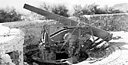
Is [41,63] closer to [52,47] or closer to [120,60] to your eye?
[52,47]

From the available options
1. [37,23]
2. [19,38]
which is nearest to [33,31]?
[37,23]

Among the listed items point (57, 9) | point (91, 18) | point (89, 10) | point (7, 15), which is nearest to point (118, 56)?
point (91, 18)

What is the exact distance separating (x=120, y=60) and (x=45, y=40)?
334 cm

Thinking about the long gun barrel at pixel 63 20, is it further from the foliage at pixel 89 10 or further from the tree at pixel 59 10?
the tree at pixel 59 10

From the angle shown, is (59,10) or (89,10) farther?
(89,10)

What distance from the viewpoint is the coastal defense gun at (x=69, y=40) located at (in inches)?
338

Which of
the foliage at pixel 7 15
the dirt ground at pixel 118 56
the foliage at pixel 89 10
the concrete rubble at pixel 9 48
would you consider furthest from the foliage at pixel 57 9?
the concrete rubble at pixel 9 48

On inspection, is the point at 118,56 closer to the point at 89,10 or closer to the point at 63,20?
the point at 63,20

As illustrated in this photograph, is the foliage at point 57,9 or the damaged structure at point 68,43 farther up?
the foliage at point 57,9

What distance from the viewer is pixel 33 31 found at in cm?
1023

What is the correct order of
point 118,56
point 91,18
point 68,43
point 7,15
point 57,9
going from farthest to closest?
point 57,9
point 91,18
point 7,15
point 68,43
point 118,56

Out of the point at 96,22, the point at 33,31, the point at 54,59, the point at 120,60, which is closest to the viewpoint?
the point at 120,60

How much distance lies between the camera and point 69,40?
28.5 feet

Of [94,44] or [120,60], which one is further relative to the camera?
[94,44]
